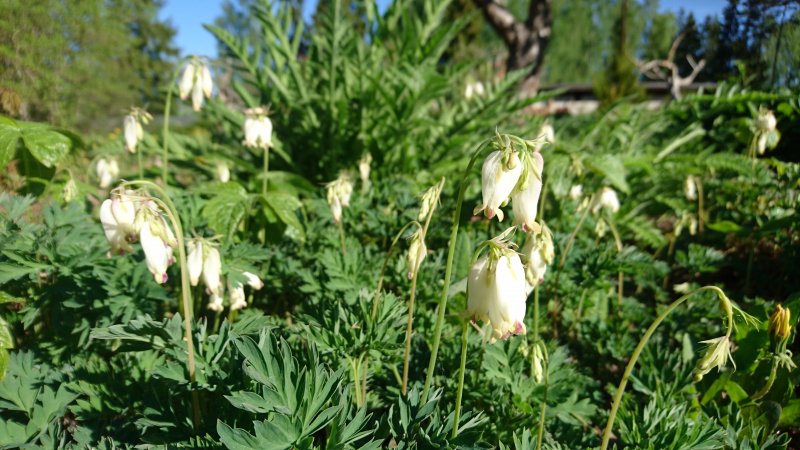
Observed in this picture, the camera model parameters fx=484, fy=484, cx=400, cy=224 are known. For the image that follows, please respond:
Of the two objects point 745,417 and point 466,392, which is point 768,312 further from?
point 466,392

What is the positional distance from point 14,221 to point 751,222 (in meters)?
4.07

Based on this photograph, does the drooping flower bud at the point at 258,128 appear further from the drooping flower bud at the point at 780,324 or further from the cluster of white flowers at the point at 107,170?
the drooping flower bud at the point at 780,324

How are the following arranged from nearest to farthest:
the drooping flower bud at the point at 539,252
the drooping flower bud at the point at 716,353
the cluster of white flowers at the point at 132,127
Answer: the drooping flower bud at the point at 716,353 < the drooping flower bud at the point at 539,252 < the cluster of white flowers at the point at 132,127

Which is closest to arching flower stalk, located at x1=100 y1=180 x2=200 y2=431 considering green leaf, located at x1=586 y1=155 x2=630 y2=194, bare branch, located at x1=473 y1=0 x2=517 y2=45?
green leaf, located at x1=586 y1=155 x2=630 y2=194

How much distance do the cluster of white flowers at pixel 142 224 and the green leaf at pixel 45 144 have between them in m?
1.23

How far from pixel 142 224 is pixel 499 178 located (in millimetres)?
930

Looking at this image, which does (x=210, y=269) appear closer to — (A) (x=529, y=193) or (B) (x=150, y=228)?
(B) (x=150, y=228)

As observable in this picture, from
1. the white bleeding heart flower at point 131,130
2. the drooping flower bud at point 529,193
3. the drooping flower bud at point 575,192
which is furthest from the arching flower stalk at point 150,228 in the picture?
the drooping flower bud at point 575,192

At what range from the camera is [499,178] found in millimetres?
1076

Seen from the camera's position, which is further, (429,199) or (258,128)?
(258,128)

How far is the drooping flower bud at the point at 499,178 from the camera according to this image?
106cm

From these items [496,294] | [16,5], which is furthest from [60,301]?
[16,5]

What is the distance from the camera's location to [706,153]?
13.5ft

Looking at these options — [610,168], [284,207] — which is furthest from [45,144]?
[610,168]
